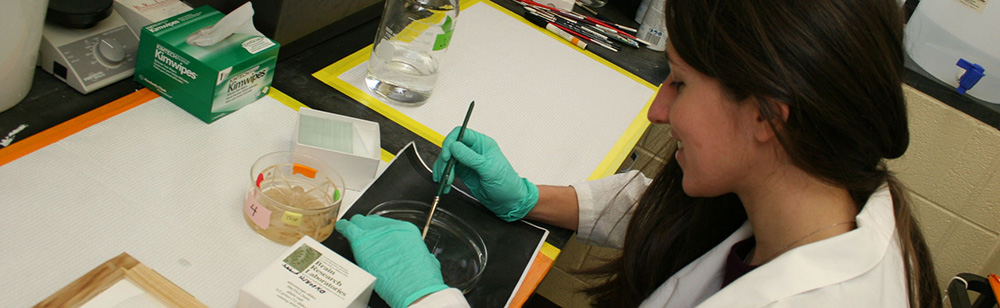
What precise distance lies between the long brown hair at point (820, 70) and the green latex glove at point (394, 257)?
0.40m

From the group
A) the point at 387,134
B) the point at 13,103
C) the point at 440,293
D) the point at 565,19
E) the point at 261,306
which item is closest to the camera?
the point at 261,306

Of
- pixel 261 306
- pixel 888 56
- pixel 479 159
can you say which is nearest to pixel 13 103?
pixel 261 306

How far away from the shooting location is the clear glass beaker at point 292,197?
2.97ft

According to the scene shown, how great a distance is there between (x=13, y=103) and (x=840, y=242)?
1.07 metres

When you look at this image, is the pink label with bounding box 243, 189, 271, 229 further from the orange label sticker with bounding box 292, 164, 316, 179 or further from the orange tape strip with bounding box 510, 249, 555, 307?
the orange tape strip with bounding box 510, 249, 555, 307

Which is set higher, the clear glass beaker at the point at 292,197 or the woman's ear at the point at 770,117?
Result: the woman's ear at the point at 770,117

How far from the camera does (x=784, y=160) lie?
0.91m

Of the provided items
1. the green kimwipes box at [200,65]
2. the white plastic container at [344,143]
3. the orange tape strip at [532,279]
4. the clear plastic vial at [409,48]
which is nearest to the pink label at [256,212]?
the white plastic container at [344,143]

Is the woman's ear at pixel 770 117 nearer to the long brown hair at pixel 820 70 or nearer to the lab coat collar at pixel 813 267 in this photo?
the long brown hair at pixel 820 70

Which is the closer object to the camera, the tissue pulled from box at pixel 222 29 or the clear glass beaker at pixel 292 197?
the clear glass beaker at pixel 292 197

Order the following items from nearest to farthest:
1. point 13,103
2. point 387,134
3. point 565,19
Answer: point 13,103, point 387,134, point 565,19

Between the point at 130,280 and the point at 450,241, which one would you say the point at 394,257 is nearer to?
the point at 450,241

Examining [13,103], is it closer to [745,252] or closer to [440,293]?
[440,293]

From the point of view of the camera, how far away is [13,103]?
0.98 metres
